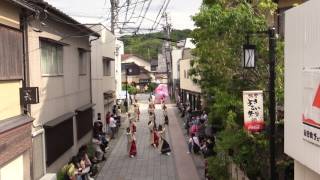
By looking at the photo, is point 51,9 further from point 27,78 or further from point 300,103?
point 300,103

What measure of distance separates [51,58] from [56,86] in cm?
111

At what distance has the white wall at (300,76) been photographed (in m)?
8.48

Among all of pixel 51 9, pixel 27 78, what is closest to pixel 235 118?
pixel 27 78

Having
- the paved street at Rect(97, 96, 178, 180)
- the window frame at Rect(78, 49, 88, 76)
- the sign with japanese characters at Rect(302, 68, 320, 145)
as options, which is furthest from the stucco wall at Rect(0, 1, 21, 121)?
Result: the window frame at Rect(78, 49, 88, 76)

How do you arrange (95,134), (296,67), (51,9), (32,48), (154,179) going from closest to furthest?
1. (296,67)
2. (32,48)
3. (51,9)
4. (154,179)
5. (95,134)

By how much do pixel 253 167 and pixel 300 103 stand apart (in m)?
5.26

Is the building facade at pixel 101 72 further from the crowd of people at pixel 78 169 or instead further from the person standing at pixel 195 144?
the crowd of people at pixel 78 169

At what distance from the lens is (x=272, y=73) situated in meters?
12.1

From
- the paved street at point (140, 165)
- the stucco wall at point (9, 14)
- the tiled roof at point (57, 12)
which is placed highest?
the tiled roof at point (57, 12)

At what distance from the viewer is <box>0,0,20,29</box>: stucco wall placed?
1338cm

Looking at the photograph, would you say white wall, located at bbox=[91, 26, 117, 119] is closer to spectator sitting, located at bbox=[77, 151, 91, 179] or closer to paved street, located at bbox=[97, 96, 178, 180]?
paved street, located at bbox=[97, 96, 178, 180]

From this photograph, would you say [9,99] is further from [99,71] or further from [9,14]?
[99,71]

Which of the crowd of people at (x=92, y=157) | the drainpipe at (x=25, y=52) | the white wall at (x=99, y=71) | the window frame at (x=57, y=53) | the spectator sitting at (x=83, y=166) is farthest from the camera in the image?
the white wall at (x=99, y=71)

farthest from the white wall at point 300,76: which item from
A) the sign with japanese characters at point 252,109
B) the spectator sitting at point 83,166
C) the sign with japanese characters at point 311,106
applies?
the spectator sitting at point 83,166
